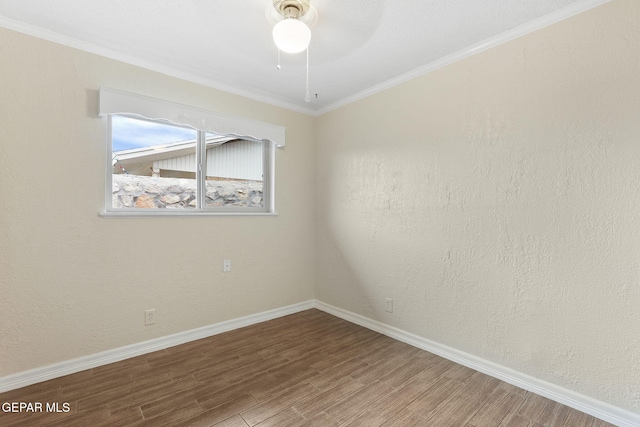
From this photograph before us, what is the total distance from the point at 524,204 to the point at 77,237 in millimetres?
3123

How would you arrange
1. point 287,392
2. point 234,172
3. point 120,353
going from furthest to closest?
point 234,172 < point 120,353 < point 287,392

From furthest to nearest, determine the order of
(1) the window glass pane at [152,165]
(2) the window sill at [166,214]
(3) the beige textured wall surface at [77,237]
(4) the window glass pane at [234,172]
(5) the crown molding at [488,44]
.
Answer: (4) the window glass pane at [234,172]
(1) the window glass pane at [152,165]
(2) the window sill at [166,214]
(3) the beige textured wall surface at [77,237]
(5) the crown molding at [488,44]

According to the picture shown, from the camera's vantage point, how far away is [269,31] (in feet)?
6.69

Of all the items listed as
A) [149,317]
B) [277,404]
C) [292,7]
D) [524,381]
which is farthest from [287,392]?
[292,7]

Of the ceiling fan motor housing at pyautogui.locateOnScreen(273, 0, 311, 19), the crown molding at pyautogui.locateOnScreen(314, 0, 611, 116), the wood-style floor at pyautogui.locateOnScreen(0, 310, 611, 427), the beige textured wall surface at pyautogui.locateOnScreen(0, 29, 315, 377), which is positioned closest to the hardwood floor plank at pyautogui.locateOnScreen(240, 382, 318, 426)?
the wood-style floor at pyautogui.locateOnScreen(0, 310, 611, 427)

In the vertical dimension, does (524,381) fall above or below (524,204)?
below

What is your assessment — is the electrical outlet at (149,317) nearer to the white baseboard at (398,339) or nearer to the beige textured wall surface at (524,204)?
the white baseboard at (398,339)

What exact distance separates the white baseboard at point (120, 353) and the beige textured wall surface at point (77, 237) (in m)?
0.05

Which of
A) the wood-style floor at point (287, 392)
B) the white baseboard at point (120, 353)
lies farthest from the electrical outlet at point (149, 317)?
the wood-style floor at point (287, 392)

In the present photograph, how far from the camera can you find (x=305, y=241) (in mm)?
3516

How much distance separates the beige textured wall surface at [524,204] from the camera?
64.7 inches

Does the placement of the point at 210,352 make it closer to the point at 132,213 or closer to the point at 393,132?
the point at 132,213

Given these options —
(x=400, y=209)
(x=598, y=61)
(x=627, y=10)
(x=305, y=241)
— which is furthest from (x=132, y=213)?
(x=627, y=10)

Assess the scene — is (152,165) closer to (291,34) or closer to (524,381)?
(291,34)
